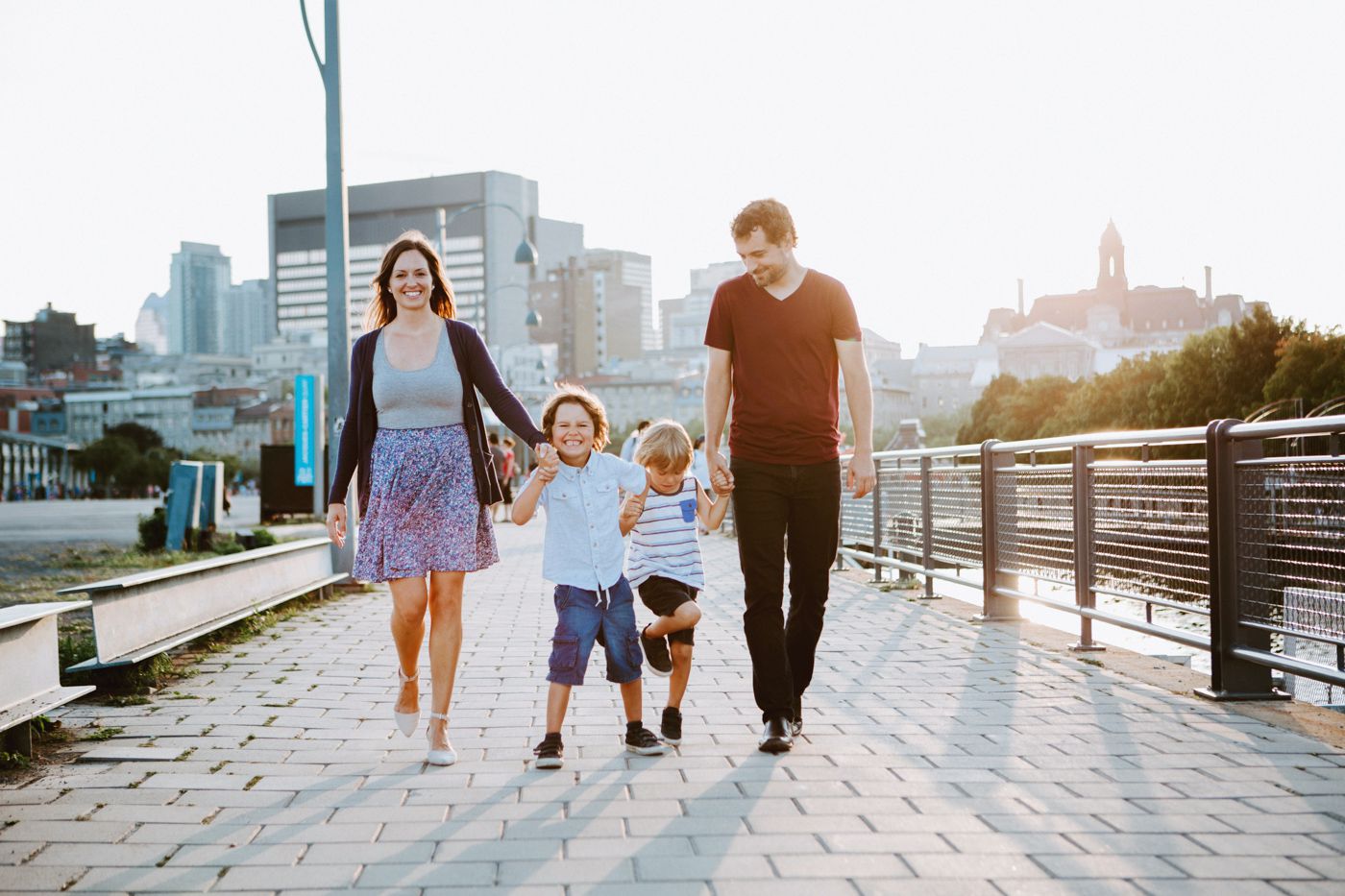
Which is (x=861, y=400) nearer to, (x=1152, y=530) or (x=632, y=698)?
(x=632, y=698)

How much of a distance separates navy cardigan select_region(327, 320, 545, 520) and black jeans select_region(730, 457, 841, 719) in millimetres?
850

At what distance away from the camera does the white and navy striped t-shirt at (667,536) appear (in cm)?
502

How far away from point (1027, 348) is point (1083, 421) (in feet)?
240

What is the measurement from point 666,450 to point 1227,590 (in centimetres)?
269

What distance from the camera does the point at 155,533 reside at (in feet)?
49.3

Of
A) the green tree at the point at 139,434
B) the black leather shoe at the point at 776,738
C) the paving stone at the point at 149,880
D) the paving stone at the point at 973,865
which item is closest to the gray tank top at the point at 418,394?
the black leather shoe at the point at 776,738

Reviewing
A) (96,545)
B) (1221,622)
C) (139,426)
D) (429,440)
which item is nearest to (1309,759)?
(1221,622)

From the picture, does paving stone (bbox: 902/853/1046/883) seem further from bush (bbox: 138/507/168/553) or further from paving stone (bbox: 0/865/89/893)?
bush (bbox: 138/507/168/553)

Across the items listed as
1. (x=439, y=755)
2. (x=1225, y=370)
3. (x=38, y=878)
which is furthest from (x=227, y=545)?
(x=1225, y=370)

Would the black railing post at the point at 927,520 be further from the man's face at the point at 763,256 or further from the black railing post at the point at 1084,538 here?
the man's face at the point at 763,256

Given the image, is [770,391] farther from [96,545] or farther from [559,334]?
[559,334]

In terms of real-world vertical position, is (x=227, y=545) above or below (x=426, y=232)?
below

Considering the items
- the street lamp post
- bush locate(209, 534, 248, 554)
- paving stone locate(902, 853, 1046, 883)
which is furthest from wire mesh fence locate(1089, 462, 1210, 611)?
bush locate(209, 534, 248, 554)

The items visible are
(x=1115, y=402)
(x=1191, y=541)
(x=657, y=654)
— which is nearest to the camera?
(x=657, y=654)
